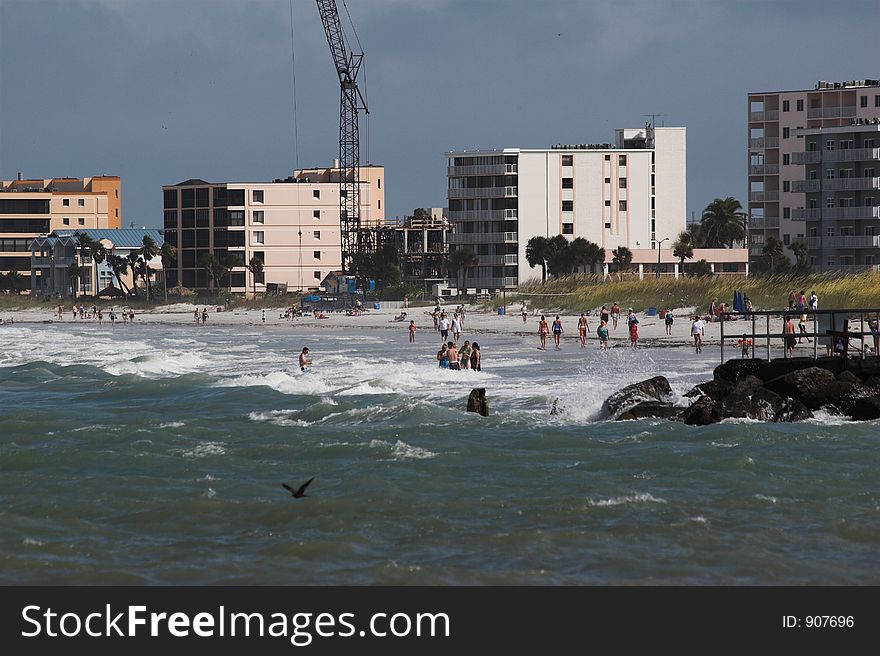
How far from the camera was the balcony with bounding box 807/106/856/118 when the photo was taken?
123m

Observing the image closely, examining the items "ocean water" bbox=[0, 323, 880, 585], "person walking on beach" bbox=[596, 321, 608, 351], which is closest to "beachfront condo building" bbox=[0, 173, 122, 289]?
"person walking on beach" bbox=[596, 321, 608, 351]

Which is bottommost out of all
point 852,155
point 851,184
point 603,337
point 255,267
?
point 603,337

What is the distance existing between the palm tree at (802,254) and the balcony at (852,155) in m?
7.42

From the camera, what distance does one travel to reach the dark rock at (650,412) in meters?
29.4

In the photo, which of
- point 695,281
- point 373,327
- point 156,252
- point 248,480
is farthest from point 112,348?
point 156,252

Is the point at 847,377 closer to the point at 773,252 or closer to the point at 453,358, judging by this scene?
the point at 453,358

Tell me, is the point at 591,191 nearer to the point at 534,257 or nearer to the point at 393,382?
the point at 534,257

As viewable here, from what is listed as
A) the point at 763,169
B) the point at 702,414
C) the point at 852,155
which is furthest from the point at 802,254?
the point at 702,414

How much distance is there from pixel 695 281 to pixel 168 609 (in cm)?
6929

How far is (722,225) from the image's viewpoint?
126375 millimetres

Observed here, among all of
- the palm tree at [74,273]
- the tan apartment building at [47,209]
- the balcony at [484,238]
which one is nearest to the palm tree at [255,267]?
the palm tree at [74,273]

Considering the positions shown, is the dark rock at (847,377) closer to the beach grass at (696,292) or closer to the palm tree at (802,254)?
the beach grass at (696,292)

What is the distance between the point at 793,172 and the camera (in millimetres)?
122375

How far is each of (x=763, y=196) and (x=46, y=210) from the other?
87.8m
